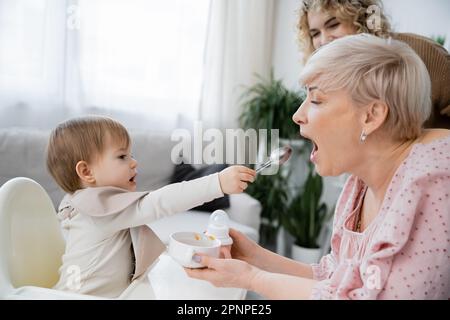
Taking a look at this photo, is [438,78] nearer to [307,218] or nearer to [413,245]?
[413,245]

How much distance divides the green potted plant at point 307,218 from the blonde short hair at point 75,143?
0.71 m

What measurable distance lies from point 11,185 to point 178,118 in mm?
279

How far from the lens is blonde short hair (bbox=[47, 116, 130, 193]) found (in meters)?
0.47

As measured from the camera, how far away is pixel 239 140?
2.07 feet

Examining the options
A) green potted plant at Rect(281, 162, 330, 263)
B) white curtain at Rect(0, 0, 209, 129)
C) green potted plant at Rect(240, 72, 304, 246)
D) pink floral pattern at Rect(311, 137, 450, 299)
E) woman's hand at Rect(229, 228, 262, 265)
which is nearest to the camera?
pink floral pattern at Rect(311, 137, 450, 299)

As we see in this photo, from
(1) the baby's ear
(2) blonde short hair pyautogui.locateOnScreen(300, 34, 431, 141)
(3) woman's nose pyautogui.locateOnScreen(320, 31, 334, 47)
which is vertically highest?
(3) woman's nose pyautogui.locateOnScreen(320, 31, 334, 47)

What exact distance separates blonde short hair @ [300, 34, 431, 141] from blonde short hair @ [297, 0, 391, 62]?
0.07 metres

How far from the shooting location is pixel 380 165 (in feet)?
1.81

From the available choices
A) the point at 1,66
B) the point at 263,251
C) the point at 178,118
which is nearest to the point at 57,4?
the point at 1,66

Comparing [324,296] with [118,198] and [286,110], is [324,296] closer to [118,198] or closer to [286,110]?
[118,198]

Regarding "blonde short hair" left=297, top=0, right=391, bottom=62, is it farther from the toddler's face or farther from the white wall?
the toddler's face

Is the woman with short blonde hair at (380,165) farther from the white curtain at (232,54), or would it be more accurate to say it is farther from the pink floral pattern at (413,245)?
the white curtain at (232,54)

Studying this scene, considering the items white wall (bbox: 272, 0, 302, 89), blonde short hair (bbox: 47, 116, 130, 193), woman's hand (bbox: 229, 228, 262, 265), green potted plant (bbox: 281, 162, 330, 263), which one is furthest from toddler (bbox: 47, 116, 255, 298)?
green potted plant (bbox: 281, 162, 330, 263)

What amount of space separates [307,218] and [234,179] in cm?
95
